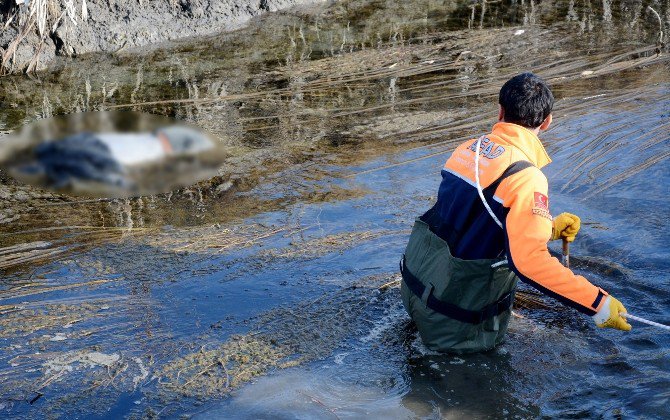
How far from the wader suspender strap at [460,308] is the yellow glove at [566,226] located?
38 cm

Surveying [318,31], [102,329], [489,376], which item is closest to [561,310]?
[489,376]

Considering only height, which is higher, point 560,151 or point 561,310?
point 560,151

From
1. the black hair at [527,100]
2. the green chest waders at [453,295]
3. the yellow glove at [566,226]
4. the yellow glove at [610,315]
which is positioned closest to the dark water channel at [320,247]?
the green chest waders at [453,295]

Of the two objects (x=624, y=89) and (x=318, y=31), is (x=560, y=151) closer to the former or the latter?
(x=624, y=89)

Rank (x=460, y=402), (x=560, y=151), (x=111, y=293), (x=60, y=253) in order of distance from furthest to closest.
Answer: (x=560, y=151) → (x=60, y=253) → (x=111, y=293) → (x=460, y=402)

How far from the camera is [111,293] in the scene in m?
4.90

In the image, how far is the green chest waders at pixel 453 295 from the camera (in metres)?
3.69

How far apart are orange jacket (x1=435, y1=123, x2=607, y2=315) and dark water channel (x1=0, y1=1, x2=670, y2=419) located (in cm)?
71

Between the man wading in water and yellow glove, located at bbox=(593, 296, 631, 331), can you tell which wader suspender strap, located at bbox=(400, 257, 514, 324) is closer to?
the man wading in water

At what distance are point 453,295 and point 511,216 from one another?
56 cm

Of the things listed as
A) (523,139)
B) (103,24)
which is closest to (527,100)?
(523,139)

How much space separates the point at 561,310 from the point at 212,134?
4244 millimetres

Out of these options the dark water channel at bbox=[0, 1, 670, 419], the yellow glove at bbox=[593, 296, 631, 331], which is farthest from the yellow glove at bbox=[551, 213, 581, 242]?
the dark water channel at bbox=[0, 1, 670, 419]

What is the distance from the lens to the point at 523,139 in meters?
3.53
